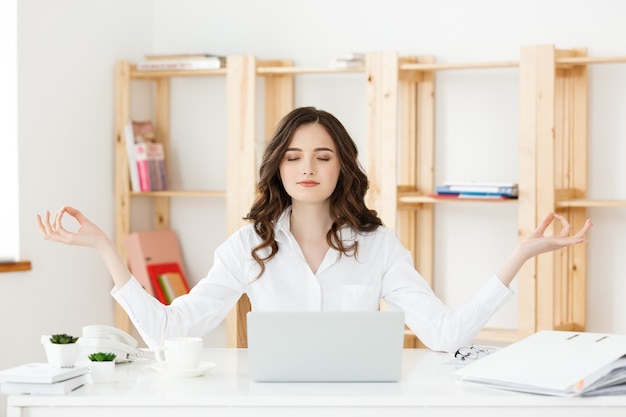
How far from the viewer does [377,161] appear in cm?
419

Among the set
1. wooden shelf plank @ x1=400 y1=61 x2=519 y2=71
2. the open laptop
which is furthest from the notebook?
wooden shelf plank @ x1=400 y1=61 x2=519 y2=71

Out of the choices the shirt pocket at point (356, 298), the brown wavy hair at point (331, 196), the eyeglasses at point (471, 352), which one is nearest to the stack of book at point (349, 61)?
the brown wavy hair at point (331, 196)

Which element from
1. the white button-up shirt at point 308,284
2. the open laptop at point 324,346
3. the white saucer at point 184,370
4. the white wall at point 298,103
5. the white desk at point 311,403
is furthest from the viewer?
the white wall at point 298,103

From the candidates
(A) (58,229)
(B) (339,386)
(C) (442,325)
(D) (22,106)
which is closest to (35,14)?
(D) (22,106)

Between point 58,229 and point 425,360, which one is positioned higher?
point 58,229

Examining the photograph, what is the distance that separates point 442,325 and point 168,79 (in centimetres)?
279

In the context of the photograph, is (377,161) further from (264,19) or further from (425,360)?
(425,360)

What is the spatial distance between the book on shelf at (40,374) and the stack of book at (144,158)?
262 cm

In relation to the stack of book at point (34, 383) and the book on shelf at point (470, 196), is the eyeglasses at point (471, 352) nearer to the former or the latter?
the stack of book at point (34, 383)

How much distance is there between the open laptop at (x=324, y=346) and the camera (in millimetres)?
2047

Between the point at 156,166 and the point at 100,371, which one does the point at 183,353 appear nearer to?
the point at 100,371

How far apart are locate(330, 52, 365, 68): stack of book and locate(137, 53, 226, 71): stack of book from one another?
0.60 meters

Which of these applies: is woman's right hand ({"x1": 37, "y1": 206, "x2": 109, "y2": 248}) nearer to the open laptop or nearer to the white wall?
the open laptop

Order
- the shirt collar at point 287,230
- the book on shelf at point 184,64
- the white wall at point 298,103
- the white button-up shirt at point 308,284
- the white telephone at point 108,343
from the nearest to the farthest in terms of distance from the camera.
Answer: the white telephone at point 108,343 → the white button-up shirt at point 308,284 → the shirt collar at point 287,230 → the white wall at point 298,103 → the book on shelf at point 184,64
